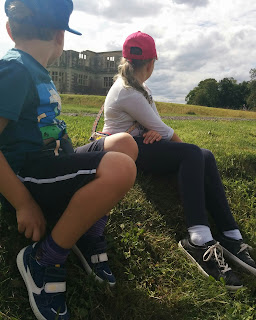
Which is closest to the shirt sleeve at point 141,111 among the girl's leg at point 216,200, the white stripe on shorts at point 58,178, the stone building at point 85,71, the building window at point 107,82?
the girl's leg at point 216,200

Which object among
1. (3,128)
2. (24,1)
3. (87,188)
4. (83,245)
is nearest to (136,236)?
(83,245)

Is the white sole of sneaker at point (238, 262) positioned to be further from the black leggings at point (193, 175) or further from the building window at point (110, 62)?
the building window at point (110, 62)

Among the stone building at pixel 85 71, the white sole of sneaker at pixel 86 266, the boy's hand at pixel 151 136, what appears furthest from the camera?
A: the stone building at pixel 85 71

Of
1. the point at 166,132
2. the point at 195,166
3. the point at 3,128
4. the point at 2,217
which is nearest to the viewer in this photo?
the point at 3,128

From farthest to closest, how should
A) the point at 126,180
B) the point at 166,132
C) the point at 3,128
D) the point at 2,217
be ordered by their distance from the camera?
the point at 166,132, the point at 2,217, the point at 126,180, the point at 3,128

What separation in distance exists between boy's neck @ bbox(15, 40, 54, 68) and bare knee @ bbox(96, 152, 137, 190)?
2.58 ft

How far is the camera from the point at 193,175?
101 inches

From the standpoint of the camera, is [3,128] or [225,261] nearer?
[3,128]

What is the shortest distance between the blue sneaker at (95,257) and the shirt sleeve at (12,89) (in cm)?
102

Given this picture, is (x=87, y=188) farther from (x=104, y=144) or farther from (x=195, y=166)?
(x=195, y=166)

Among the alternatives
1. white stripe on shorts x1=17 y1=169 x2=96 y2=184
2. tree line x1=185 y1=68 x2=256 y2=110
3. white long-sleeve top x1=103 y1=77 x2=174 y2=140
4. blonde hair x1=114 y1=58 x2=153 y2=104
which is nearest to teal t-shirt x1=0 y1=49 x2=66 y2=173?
white stripe on shorts x1=17 y1=169 x2=96 y2=184

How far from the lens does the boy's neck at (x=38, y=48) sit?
196cm

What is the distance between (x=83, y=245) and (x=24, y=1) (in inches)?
64.6

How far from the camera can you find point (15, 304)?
1854mm
